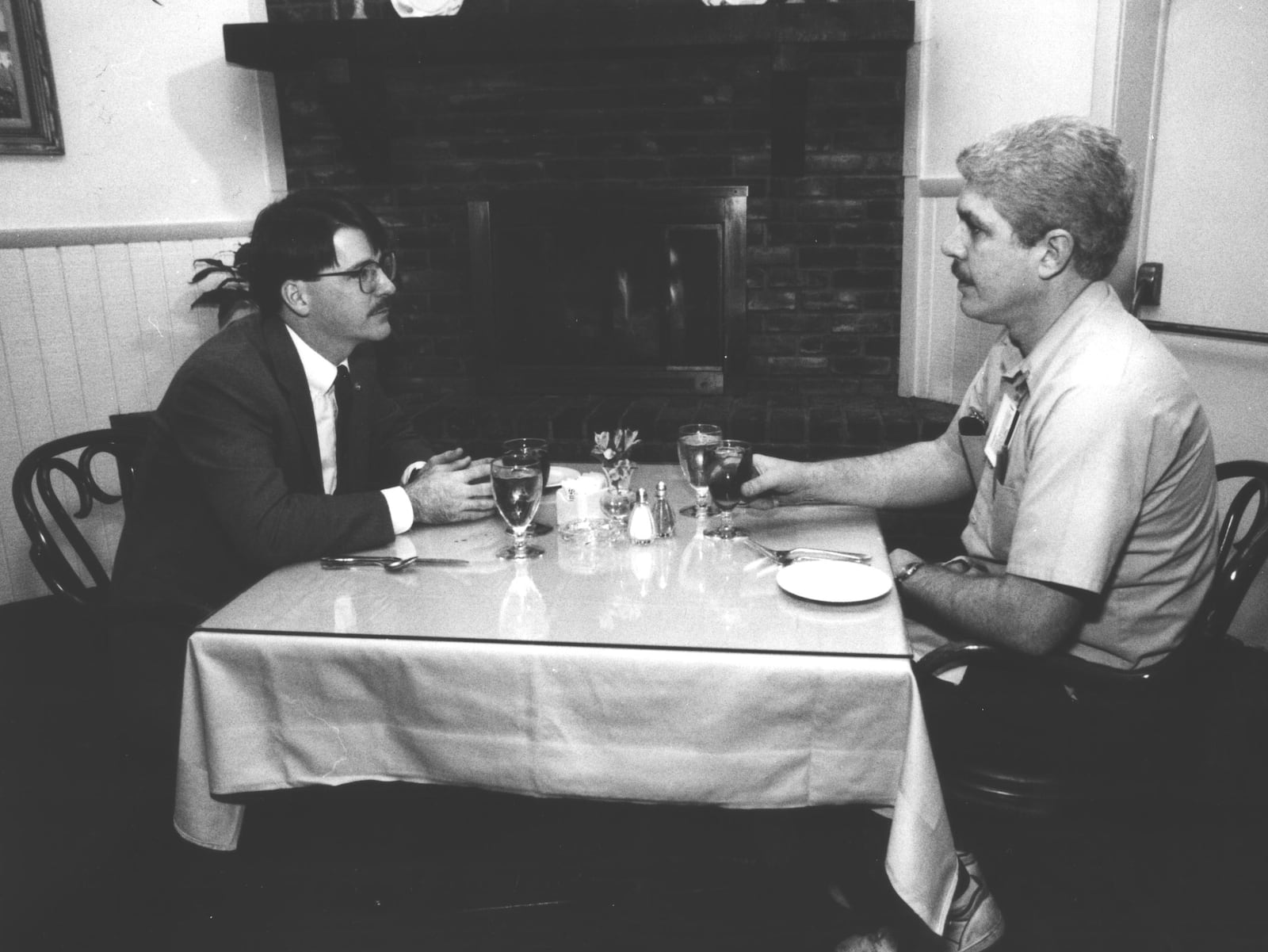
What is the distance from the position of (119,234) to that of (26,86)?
494 mm

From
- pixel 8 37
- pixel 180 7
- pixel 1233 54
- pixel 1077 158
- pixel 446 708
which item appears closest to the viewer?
pixel 446 708

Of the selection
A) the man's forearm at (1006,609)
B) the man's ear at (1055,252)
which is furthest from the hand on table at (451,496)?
the man's ear at (1055,252)

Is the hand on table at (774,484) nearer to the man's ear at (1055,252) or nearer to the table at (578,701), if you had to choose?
the table at (578,701)

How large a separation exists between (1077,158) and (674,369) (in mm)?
2082

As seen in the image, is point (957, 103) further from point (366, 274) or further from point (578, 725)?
point (578, 725)

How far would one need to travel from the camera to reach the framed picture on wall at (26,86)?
3152 millimetres

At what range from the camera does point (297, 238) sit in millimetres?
1840

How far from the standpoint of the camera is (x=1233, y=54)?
2.50 meters

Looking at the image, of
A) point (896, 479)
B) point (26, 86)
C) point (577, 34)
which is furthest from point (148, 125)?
point (896, 479)

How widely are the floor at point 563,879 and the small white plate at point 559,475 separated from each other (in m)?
0.53

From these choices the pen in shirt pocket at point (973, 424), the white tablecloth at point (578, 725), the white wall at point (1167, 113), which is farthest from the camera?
the white wall at point (1167, 113)

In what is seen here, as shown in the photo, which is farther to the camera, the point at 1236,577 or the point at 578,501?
the point at 578,501

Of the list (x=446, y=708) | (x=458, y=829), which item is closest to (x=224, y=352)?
(x=446, y=708)

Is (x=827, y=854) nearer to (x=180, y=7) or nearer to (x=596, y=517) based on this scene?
(x=596, y=517)
